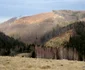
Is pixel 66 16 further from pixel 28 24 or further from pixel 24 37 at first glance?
pixel 24 37

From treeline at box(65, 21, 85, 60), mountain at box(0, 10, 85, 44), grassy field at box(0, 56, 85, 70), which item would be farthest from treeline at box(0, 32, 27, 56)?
mountain at box(0, 10, 85, 44)

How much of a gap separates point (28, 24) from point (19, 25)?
272 centimetres

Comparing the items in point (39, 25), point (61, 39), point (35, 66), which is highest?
point (39, 25)

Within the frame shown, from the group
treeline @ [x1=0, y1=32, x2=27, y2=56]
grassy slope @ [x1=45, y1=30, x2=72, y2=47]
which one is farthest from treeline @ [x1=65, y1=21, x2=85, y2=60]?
treeline @ [x1=0, y1=32, x2=27, y2=56]

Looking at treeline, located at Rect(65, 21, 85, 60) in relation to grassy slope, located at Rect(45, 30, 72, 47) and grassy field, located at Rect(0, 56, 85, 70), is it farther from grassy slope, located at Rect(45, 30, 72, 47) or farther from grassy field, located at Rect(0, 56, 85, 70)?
grassy field, located at Rect(0, 56, 85, 70)

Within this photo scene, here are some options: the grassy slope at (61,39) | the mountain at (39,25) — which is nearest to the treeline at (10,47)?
the grassy slope at (61,39)

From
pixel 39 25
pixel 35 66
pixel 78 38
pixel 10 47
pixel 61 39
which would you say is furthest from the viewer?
pixel 39 25

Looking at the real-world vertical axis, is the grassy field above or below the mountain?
below

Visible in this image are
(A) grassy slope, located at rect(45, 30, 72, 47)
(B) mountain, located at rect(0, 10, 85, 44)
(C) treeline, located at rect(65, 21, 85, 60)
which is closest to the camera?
(C) treeline, located at rect(65, 21, 85, 60)

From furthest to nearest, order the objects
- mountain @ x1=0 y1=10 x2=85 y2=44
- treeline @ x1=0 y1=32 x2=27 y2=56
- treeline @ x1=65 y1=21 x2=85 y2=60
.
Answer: mountain @ x1=0 y1=10 x2=85 y2=44, treeline @ x1=65 y1=21 x2=85 y2=60, treeline @ x1=0 y1=32 x2=27 y2=56

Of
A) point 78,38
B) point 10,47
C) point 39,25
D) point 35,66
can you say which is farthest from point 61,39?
point 35,66

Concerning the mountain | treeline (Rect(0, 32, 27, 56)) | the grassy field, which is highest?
the mountain

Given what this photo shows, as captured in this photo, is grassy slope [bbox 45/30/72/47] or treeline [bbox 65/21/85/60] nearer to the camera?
treeline [bbox 65/21/85/60]

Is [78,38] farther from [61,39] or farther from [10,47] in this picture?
[10,47]
